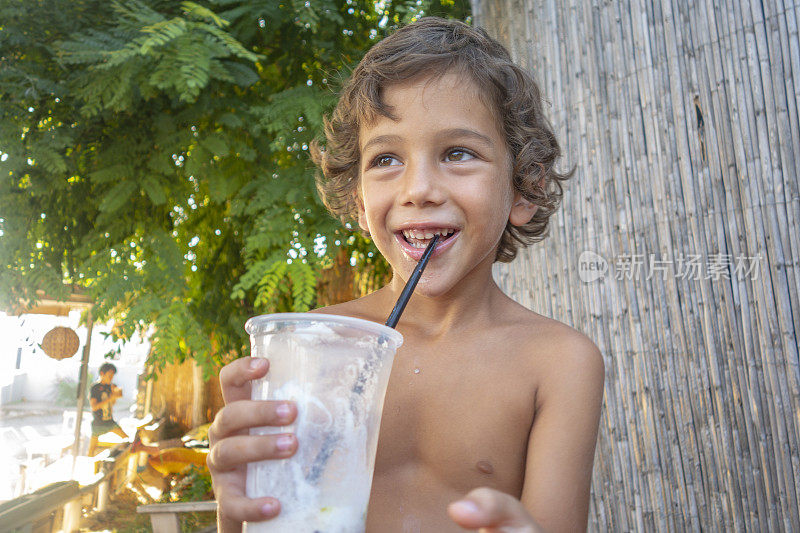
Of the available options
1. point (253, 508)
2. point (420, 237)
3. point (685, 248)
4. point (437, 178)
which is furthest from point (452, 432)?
point (685, 248)

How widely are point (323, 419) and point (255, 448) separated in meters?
0.09

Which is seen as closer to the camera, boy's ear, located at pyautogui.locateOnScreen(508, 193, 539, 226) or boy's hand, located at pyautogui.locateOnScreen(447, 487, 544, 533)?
boy's hand, located at pyautogui.locateOnScreen(447, 487, 544, 533)

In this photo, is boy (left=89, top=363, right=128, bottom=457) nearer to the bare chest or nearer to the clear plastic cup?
the bare chest

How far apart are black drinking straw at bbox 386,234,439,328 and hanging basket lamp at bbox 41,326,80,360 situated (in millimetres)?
6307

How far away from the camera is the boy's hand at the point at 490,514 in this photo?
62 cm

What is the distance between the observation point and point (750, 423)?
2.01 meters

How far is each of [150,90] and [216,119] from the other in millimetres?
426

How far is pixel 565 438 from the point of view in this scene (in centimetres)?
116

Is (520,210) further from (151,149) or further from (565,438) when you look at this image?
(151,149)

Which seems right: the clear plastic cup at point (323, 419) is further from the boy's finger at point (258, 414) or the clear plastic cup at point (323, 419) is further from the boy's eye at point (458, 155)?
the boy's eye at point (458, 155)

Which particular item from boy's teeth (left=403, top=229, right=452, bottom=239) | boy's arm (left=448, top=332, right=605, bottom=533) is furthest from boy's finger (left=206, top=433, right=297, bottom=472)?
boy's teeth (left=403, top=229, right=452, bottom=239)

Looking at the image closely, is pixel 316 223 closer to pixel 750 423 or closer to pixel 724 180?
pixel 724 180

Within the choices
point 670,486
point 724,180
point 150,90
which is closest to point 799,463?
point 670,486

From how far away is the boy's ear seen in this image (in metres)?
1.55
